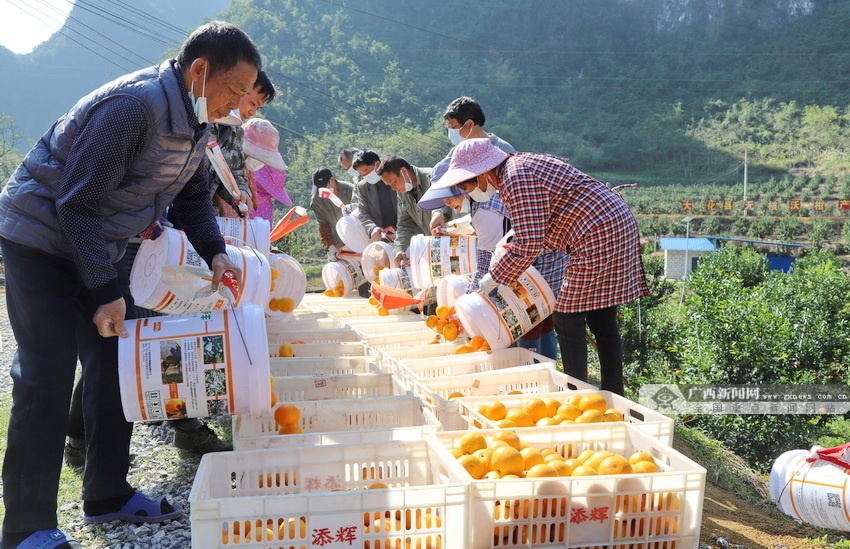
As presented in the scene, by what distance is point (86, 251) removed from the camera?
5.19 feet

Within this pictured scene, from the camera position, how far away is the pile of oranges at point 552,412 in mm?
2092

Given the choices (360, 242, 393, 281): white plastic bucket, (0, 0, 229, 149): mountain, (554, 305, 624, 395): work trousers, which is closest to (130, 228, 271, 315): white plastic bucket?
(554, 305, 624, 395): work trousers

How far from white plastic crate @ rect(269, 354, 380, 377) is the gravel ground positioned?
18.6 inches

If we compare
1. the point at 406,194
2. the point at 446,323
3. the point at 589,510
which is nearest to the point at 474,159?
the point at 446,323

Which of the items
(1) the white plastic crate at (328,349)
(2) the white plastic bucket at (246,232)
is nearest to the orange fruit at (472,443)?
(1) the white plastic crate at (328,349)

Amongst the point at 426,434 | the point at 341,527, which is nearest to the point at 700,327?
the point at 426,434

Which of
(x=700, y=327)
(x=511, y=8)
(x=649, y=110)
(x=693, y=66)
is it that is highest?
(x=511, y=8)

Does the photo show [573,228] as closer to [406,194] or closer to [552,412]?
[552,412]

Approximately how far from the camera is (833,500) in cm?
239

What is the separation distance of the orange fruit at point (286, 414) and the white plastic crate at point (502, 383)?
1.60 ft

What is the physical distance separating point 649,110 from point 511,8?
22.8 metres

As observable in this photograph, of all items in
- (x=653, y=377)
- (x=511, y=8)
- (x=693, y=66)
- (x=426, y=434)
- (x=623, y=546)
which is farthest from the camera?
(x=511, y=8)

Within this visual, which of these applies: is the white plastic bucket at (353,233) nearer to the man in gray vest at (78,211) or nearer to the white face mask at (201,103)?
the man in gray vest at (78,211)

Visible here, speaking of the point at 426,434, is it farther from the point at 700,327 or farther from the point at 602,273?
the point at 700,327
